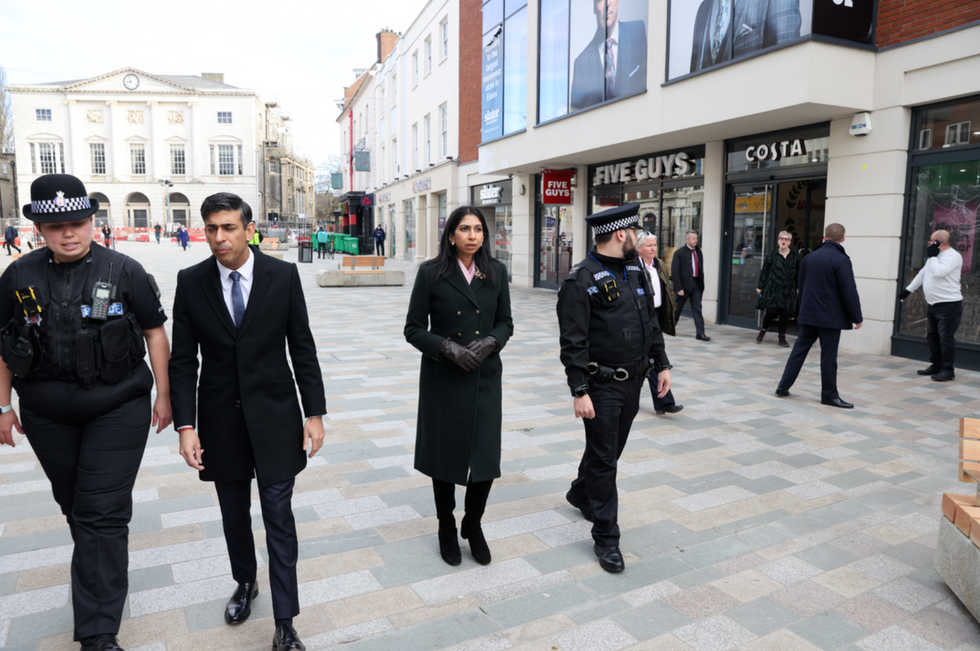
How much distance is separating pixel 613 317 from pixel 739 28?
8874mm

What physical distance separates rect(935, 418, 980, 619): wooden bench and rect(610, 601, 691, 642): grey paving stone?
4.14 feet

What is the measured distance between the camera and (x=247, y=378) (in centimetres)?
277

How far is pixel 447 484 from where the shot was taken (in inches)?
140

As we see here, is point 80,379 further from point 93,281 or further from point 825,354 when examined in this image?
point 825,354

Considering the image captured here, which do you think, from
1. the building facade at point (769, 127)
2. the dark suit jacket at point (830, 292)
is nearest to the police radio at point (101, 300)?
the dark suit jacket at point (830, 292)

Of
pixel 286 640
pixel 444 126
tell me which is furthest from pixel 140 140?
pixel 286 640

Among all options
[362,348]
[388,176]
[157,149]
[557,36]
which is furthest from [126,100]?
[362,348]

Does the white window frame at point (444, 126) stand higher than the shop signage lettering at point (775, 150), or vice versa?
the white window frame at point (444, 126)

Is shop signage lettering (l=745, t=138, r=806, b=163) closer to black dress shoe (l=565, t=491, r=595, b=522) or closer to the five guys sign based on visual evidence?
the five guys sign

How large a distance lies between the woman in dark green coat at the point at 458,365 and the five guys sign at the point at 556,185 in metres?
15.0

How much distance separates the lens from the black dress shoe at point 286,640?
2.76 meters

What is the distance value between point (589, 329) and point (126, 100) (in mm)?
90362

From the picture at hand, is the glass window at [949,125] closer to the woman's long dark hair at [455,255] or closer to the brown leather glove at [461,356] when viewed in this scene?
the woman's long dark hair at [455,255]

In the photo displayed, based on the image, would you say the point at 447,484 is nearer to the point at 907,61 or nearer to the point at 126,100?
the point at 907,61
